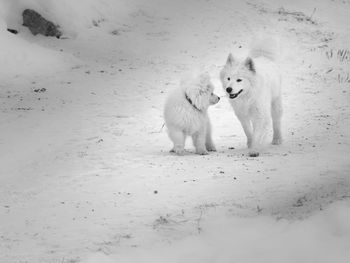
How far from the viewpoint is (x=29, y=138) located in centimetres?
925

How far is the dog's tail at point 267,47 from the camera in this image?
936 cm

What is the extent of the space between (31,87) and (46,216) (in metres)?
6.95

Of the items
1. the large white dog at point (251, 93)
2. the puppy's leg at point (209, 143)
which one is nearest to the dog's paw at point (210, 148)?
the puppy's leg at point (209, 143)

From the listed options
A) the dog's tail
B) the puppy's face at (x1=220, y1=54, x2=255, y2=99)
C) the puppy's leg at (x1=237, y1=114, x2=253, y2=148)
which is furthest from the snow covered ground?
the dog's tail

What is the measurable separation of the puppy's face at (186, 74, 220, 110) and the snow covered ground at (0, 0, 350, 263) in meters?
0.85

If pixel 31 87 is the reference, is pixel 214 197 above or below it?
above

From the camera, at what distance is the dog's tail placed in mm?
9359

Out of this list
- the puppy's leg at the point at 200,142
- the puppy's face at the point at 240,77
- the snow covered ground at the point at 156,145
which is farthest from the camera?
the puppy's leg at the point at 200,142

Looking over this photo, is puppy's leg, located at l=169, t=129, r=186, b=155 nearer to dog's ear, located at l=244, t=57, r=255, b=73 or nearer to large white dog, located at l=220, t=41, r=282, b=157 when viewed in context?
large white dog, located at l=220, t=41, r=282, b=157

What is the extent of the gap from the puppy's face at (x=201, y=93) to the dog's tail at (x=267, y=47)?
1.45 metres

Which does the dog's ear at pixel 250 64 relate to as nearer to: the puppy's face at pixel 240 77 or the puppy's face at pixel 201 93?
the puppy's face at pixel 240 77

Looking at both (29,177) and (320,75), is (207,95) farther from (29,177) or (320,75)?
(320,75)

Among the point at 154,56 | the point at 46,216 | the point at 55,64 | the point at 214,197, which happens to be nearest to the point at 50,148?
the point at 46,216

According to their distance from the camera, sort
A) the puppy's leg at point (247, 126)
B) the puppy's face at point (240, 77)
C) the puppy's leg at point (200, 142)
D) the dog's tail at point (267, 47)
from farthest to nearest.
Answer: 1. the dog's tail at point (267, 47)
2. the puppy's leg at point (247, 126)
3. the puppy's leg at point (200, 142)
4. the puppy's face at point (240, 77)
